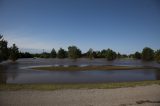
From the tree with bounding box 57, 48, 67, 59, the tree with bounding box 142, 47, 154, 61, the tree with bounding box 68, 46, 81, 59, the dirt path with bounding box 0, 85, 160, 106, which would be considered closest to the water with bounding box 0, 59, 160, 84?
the dirt path with bounding box 0, 85, 160, 106

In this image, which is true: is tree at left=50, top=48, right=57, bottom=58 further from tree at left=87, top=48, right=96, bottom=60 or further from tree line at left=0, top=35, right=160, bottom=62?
tree at left=87, top=48, right=96, bottom=60

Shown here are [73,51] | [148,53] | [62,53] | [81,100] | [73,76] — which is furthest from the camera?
[62,53]

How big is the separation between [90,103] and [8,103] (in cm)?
387

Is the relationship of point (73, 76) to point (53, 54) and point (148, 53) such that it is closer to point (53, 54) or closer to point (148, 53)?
point (148, 53)

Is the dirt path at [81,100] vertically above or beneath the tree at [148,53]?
beneath

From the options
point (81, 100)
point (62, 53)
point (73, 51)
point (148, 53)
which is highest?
point (73, 51)

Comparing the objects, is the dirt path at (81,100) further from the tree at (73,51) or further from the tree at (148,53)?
the tree at (148,53)

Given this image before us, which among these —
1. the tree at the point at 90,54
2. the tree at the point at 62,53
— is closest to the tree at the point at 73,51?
the tree at the point at 62,53

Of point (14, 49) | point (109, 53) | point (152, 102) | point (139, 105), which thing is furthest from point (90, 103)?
point (109, 53)

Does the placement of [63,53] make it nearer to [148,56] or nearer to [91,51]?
[91,51]

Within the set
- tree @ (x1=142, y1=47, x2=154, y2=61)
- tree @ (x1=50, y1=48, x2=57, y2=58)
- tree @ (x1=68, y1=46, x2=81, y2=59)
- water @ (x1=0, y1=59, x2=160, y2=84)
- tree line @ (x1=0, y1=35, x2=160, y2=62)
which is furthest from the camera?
tree @ (x1=50, y1=48, x2=57, y2=58)

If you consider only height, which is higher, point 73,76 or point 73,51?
point 73,51

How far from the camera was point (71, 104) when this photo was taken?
832 centimetres

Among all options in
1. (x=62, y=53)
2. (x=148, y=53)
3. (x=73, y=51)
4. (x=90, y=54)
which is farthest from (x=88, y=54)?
(x=148, y=53)
